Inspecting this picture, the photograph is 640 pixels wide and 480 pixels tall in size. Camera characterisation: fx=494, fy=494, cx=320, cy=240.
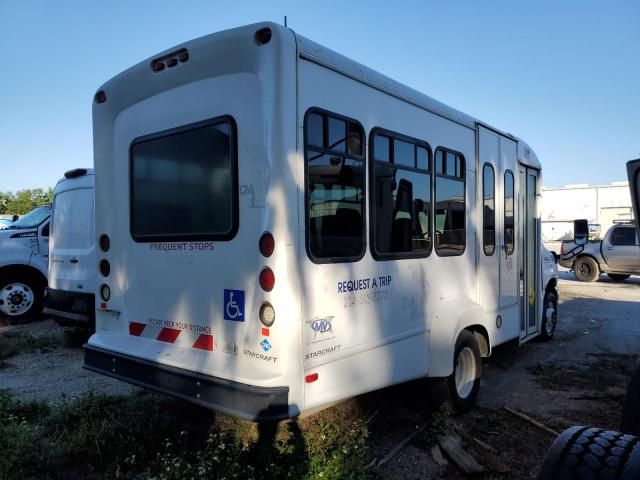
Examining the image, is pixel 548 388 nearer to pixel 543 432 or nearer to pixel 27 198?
pixel 543 432

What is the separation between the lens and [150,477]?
3.09 meters

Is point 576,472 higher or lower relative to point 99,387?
higher

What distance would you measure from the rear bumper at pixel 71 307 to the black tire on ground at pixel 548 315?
6.27 metres

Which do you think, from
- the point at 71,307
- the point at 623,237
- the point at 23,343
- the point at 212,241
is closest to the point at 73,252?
the point at 71,307

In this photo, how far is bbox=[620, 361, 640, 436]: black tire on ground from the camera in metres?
2.52

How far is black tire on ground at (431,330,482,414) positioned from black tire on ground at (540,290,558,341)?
2.96m

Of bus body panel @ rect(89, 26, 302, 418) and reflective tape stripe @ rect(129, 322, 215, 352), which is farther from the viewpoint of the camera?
reflective tape stripe @ rect(129, 322, 215, 352)

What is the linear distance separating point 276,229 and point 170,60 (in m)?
1.64

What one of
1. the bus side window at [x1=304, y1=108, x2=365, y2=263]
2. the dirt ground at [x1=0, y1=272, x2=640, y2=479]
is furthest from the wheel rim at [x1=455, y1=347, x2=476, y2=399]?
the bus side window at [x1=304, y1=108, x2=365, y2=263]

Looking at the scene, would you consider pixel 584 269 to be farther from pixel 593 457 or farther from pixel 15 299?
pixel 593 457

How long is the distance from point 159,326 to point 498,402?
3.38 m

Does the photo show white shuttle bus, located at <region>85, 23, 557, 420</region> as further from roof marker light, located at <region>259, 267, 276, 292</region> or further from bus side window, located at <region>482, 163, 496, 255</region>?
bus side window, located at <region>482, 163, 496, 255</region>

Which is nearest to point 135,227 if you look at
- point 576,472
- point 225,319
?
point 225,319

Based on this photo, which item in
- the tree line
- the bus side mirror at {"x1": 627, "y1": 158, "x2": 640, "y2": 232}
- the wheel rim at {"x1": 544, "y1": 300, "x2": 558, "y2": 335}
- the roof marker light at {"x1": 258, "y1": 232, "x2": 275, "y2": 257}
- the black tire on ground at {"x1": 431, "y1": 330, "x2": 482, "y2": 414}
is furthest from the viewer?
the tree line
